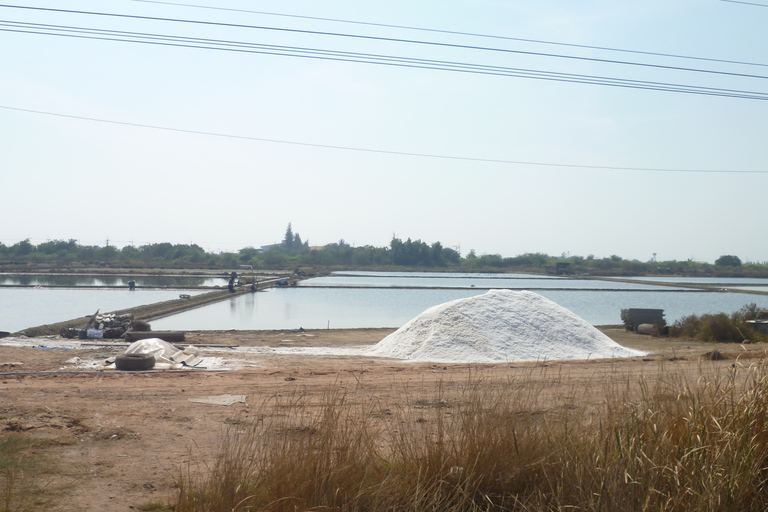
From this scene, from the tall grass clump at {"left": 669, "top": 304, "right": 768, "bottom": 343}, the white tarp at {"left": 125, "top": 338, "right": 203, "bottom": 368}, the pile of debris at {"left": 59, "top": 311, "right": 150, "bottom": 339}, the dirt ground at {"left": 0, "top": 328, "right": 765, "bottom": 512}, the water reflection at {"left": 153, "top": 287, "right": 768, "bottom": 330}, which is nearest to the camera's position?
the dirt ground at {"left": 0, "top": 328, "right": 765, "bottom": 512}

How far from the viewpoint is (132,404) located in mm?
7199

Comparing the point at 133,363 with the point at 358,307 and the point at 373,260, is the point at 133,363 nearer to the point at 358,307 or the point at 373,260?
the point at 358,307

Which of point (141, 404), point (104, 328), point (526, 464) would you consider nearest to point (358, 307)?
point (104, 328)

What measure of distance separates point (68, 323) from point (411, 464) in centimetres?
1885

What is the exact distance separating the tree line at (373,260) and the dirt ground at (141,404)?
2744 inches

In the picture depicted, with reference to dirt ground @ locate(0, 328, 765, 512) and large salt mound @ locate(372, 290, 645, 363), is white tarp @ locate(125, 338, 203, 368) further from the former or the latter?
large salt mound @ locate(372, 290, 645, 363)

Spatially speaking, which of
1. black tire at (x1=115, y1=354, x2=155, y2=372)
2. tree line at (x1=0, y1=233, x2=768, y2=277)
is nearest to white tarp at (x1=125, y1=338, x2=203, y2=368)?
black tire at (x1=115, y1=354, x2=155, y2=372)

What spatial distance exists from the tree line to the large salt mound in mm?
67017

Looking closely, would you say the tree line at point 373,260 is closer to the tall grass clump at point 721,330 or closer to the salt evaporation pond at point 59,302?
the salt evaporation pond at point 59,302

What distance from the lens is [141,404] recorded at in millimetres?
7207

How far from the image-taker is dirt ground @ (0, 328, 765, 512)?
14.6ft

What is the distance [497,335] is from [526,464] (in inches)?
410

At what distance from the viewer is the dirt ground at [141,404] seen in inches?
175

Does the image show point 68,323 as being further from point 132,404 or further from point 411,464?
point 411,464
